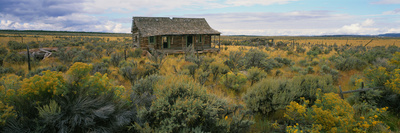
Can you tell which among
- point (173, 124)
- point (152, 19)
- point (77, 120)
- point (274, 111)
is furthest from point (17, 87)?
point (152, 19)

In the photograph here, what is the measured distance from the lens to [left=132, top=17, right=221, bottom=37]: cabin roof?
1645cm

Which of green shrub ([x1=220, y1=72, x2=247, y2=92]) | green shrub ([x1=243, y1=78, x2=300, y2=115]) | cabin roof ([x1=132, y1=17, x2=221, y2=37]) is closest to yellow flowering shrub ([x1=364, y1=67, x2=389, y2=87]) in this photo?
green shrub ([x1=243, y1=78, x2=300, y2=115])

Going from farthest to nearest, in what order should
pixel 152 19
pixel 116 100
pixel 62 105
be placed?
pixel 152 19
pixel 116 100
pixel 62 105

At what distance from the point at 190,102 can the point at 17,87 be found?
267 centimetres

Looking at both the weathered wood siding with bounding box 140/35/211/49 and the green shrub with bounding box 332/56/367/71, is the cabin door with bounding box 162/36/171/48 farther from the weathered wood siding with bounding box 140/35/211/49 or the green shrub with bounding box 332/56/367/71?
the green shrub with bounding box 332/56/367/71

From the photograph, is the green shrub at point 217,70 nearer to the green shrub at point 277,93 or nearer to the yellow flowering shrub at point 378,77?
the green shrub at point 277,93

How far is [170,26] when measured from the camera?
17.9 m

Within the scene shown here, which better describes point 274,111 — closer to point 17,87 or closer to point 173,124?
point 173,124

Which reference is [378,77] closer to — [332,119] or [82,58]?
[332,119]

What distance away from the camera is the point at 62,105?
269cm

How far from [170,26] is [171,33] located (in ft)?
6.42

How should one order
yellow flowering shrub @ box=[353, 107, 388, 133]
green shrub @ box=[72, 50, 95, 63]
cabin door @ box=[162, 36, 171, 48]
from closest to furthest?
yellow flowering shrub @ box=[353, 107, 388, 133] → green shrub @ box=[72, 50, 95, 63] → cabin door @ box=[162, 36, 171, 48]

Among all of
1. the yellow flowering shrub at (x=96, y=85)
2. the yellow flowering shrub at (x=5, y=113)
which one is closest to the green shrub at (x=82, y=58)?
the yellow flowering shrub at (x=96, y=85)

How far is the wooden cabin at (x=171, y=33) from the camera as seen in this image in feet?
54.9
